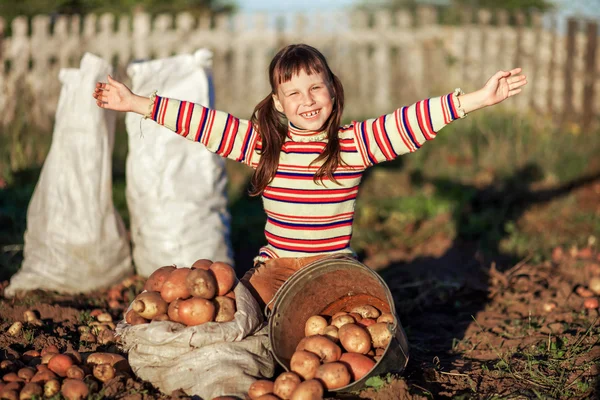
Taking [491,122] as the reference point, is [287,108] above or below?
above

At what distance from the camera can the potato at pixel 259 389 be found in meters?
2.42

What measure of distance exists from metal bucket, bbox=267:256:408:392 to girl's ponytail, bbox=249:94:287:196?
46 cm

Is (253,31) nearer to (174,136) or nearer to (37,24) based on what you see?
(37,24)

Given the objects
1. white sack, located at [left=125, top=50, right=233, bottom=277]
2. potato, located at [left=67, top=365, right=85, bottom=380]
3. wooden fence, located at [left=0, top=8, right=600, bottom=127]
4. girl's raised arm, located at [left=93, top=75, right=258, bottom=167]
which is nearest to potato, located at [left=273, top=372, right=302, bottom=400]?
potato, located at [left=67, top=365, right=85, bottom=380]

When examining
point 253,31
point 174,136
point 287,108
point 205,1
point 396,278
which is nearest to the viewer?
point 287,108

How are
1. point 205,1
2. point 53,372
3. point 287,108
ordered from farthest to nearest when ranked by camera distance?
point 205,1, point 287,108, point 53,372

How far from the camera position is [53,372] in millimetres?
2537

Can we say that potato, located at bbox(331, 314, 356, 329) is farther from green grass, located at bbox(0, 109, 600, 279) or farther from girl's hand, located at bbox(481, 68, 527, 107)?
green grass, located at bbox(0, 109, 600, 279)

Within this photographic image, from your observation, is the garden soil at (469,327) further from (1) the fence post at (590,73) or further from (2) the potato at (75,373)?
(1) the fence post at (590,73)

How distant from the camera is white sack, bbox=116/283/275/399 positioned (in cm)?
253

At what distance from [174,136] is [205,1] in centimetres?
1029

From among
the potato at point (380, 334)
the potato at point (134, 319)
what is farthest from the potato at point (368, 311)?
the potato at point (134, 319)

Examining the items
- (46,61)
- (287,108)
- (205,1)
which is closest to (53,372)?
(287,108)

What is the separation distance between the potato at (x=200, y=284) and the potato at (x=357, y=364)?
23.0 inches
